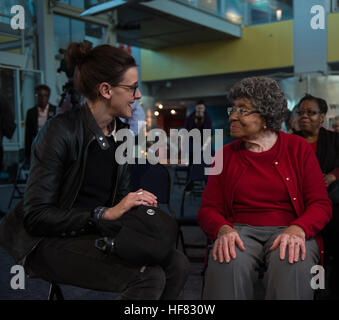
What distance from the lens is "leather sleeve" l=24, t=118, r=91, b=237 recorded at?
5.11ft

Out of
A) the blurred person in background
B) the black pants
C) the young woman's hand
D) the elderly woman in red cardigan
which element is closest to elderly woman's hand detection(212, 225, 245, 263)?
the elderly woman in red cardigan

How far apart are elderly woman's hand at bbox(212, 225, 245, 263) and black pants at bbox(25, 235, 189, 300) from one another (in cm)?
29

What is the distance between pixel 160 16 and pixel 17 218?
451 inches

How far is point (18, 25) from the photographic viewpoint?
22.1 ft

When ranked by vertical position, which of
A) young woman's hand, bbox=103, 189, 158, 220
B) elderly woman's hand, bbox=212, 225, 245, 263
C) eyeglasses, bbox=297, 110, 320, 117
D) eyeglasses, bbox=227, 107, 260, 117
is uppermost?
eyeglasses, bbox=297, 110, 320, 117

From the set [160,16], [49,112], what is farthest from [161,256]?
[160,16]

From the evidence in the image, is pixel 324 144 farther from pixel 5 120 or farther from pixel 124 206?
pixel 5 120

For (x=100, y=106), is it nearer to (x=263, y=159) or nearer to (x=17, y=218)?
(x=17, y=218)

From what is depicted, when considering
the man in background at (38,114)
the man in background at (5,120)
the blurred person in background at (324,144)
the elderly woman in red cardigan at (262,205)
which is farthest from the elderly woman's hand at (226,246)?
the man in background at (38,114)

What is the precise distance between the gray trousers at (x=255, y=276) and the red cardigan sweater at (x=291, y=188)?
0.13m

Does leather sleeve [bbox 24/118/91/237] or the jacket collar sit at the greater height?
the jacket collar

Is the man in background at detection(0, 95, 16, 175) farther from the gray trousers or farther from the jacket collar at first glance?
the gray trousers

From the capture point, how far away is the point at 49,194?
1586 mm

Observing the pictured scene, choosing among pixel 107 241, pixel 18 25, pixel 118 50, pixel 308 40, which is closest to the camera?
pixel 107 241
